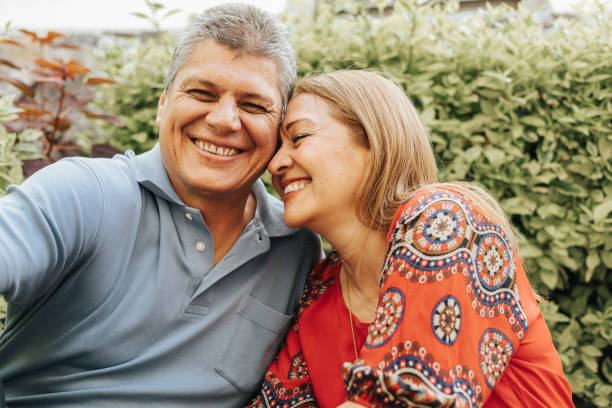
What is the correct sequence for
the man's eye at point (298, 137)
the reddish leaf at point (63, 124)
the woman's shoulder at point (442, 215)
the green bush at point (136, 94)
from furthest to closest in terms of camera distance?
the green bush at point (136, 94), the reddish leaf at point (63, 124), the man's eye at point (298, 137), the woman's shoulder at point (442, 215)

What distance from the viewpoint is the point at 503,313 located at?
161 centimetres

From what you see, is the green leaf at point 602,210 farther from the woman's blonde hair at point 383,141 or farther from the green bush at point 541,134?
the woman's blonde hair at point 383,141

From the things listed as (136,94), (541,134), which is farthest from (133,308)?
(541,134)

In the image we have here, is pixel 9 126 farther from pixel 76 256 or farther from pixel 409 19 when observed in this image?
pixel 409 19

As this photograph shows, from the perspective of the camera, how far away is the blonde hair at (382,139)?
1.97 meters

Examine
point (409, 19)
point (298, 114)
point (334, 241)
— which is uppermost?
point (409, 19)

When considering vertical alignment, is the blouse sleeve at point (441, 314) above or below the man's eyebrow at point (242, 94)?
below

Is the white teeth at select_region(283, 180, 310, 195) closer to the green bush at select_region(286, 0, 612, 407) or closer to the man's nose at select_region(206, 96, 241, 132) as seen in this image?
the man's nose at select_region(206, 96, 241, 132)

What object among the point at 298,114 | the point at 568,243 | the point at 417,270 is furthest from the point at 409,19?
the point at 417,270

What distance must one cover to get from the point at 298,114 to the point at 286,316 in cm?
79

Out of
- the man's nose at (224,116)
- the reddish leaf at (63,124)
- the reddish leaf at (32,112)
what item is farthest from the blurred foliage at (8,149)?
the man's nose at (224,116)

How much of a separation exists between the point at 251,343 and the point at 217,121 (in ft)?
2.78

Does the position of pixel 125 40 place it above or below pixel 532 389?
above

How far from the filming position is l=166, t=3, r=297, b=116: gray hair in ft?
6.75
